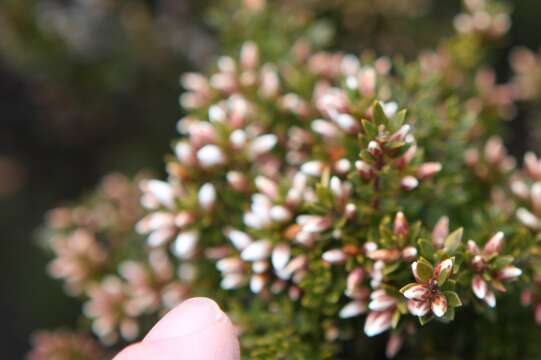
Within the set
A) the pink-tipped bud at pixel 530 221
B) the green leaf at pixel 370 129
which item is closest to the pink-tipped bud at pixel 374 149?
the green leaf at pixel 370 129

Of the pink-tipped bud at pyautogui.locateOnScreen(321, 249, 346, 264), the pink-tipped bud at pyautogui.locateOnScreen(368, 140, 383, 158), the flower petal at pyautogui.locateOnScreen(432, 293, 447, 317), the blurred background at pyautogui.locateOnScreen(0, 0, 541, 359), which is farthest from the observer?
the blurred background at pyautogui.locateOnScreen(0, 0, 541, 359)

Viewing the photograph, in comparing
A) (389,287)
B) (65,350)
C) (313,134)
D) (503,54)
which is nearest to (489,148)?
(313,134)

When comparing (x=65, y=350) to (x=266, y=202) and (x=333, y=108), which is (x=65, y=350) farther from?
(x=333, y=108)

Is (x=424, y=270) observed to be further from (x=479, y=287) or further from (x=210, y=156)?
(x=210, y=156)

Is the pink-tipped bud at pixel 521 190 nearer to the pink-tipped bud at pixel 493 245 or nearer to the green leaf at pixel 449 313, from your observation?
the pink-tipped bud at pixel 493 245

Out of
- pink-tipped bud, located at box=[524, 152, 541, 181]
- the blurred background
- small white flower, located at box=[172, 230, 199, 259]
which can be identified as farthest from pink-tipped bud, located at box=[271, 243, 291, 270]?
the blurred background

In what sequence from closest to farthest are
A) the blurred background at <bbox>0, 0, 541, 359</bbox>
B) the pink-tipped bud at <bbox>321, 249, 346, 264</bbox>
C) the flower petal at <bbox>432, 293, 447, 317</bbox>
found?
the flower petal at <bbox>432, 293, 447, 317</bbox> → the pink-tipped bud at <bbox>321, 249, 346, 264</bbox> → the blurred background at <bbox>0, 0, 541, 359</bbox>

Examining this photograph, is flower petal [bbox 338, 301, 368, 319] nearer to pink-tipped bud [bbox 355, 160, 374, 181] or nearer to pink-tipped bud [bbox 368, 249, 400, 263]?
pink-tipped bud [bbox 368, 249, 400, 263]
